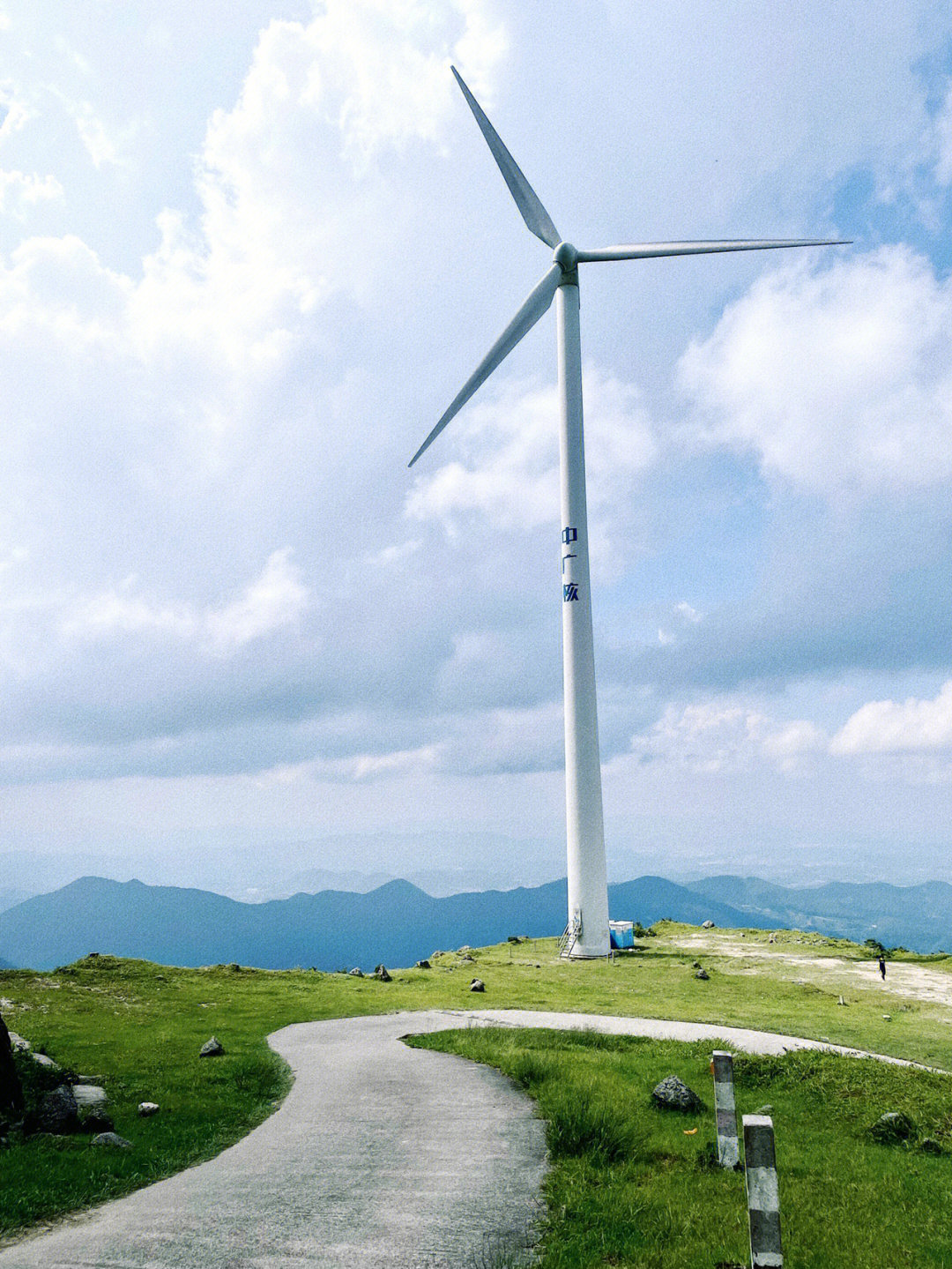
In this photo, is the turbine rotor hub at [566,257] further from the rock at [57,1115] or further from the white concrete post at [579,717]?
the rock at [57,1115]

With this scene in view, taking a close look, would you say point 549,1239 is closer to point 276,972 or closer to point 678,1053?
point 678,1053

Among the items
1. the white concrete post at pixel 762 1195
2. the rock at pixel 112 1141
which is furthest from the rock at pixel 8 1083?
the white concrete post at pixel 762 1195

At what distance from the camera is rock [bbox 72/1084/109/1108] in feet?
62.0

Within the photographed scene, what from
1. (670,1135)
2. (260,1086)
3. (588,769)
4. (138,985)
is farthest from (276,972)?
(670,1135)

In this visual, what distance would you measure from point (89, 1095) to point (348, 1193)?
10.1 metres

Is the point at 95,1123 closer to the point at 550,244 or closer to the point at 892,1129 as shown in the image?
the point at 892,1129

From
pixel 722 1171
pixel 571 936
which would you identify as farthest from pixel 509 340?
pixel 722 1171

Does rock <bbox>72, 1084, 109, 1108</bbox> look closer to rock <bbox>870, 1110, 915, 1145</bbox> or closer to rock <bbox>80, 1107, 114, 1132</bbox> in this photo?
rock <bbox>80, 1107, 114, 1132</bbox>

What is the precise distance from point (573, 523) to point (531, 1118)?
43864 millimetres

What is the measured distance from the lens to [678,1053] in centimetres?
2338

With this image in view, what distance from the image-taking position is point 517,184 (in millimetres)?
61156

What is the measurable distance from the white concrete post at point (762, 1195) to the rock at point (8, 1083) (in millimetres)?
15630

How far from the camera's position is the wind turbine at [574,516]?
175 ft

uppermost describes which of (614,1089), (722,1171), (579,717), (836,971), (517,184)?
(517,184)
